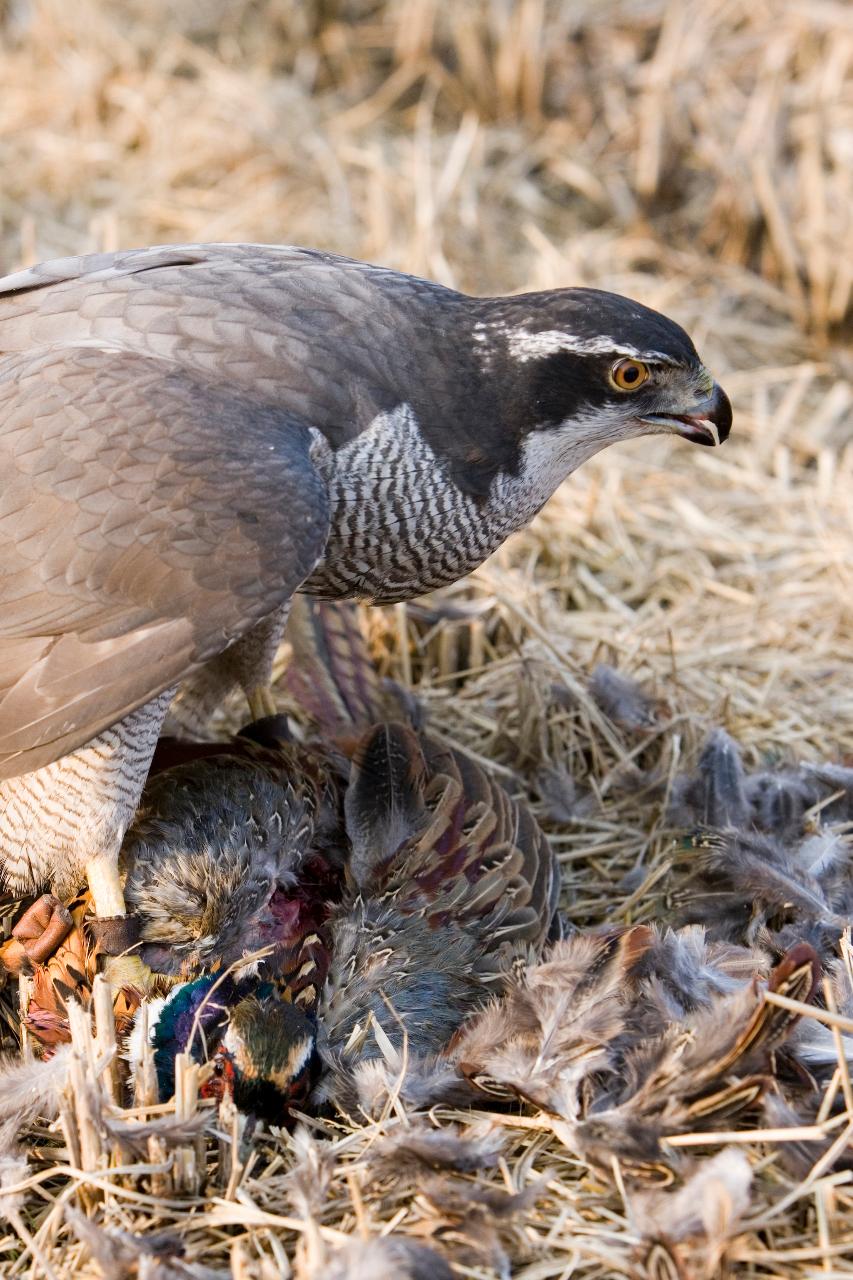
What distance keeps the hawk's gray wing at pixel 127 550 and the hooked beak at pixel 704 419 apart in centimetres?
84

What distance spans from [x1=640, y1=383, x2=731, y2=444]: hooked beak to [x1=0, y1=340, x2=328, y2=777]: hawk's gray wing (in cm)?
84

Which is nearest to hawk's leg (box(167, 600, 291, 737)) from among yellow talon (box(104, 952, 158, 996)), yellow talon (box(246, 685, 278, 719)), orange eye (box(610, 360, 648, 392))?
yellow talon (box(246, 685, 278, 719))

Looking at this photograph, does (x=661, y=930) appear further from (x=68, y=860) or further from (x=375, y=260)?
(x=375, y=260)

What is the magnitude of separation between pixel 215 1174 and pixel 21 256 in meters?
3.85

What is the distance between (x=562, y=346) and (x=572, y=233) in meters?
3.35

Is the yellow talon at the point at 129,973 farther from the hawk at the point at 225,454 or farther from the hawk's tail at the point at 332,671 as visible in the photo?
the hawk's tail at the point at 332,671

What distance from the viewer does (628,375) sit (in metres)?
2.82

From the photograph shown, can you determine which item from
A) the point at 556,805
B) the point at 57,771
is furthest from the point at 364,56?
the point at 57,771

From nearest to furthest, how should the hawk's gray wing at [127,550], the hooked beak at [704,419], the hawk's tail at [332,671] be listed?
the hawk's gray wing at [127,550] → the hooked beak at [704,419] → the hawk's tail at [332,671]

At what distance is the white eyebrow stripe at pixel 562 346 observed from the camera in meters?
2.77

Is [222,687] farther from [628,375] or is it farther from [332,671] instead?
[628,375]

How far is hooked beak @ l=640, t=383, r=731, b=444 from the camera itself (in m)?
2.91

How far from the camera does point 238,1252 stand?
2.14 m

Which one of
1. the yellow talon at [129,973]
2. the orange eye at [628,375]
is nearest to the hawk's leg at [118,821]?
the yellow talon at [129,973]
